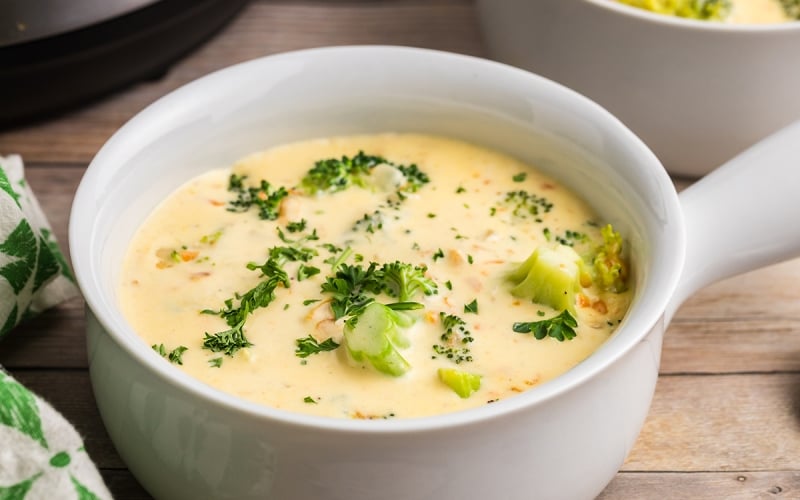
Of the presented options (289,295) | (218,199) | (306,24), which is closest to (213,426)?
(289,295)

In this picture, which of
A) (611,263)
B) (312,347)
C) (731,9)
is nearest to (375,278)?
(312,347)

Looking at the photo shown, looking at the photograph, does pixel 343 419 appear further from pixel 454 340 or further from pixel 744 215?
pixel 744 215

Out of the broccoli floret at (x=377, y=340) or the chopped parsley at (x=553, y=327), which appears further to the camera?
the chopped parsley at (x=553, y=327)

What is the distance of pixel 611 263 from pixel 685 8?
33.5 inches

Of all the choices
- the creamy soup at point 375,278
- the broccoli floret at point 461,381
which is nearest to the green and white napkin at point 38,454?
the creamy soup at point 375,278

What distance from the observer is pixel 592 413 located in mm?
1343

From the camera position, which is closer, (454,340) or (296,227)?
(454,340)

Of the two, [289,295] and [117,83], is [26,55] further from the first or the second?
[289,295]

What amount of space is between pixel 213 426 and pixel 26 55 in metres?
1.10

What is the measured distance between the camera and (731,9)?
2385 millimetres

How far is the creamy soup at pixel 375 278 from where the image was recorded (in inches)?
56.9

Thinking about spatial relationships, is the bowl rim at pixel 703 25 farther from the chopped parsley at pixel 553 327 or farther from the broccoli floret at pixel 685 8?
the chopped parsley at pixel 553 327

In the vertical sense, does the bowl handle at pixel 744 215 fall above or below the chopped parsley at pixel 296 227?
above

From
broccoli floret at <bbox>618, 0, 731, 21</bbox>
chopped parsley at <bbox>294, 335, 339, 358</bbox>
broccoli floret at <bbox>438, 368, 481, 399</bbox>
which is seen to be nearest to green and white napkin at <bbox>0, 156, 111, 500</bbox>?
chopped parsley at <bbox>294, 335, 339, 358</bbox>
